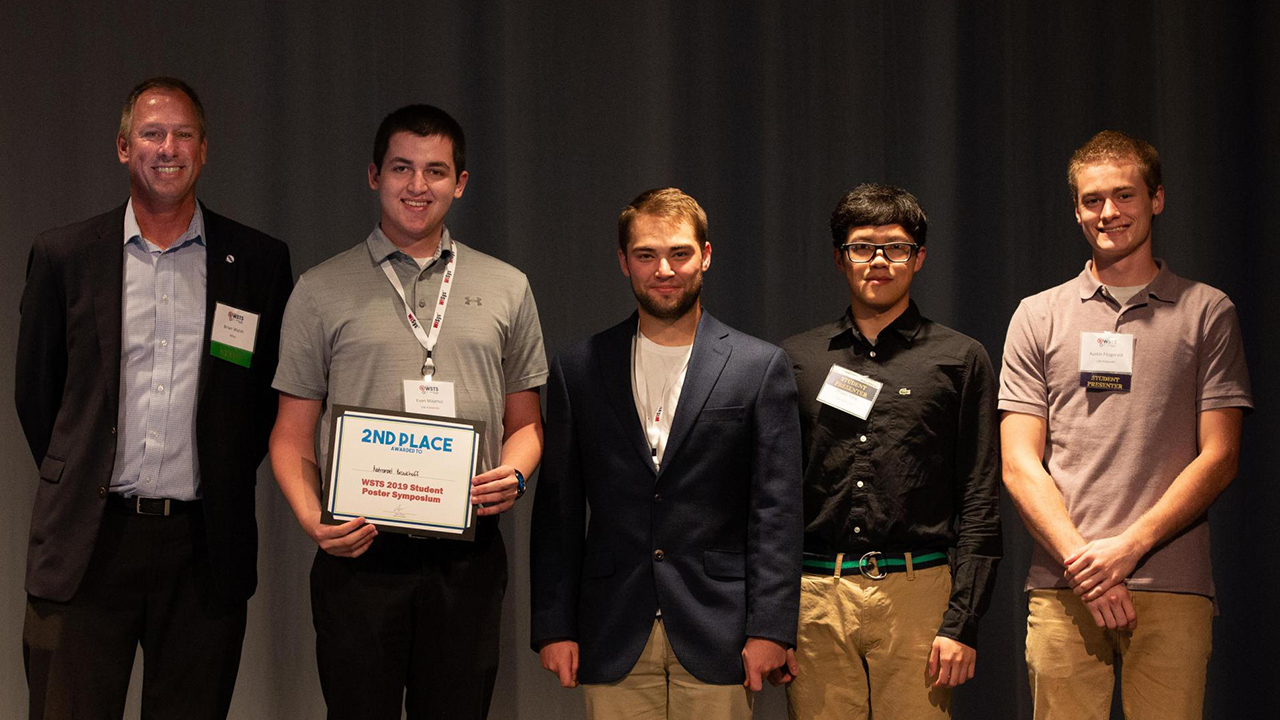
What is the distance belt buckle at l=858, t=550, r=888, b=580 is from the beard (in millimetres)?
768

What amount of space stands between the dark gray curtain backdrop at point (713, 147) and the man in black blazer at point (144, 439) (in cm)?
104

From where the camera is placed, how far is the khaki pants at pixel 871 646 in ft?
9.09

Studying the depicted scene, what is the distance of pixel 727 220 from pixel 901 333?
1275mm

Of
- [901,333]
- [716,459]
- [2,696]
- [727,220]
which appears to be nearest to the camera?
[716,459]

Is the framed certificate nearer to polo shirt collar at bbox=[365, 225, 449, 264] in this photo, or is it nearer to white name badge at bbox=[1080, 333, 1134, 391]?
polo shirt collar at bbox=[365, 225, 449, 264]

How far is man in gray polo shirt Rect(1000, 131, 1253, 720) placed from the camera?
2.83 metres

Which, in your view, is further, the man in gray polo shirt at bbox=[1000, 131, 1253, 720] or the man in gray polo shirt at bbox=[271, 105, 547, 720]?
the man in gray polo shirt at bbox=[1000, 131, 1253, 720]

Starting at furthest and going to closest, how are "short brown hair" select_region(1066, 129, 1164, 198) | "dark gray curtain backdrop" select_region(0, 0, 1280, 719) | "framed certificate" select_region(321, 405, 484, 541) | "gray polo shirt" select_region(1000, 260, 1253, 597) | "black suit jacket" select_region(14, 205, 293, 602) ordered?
"dark gray curtain backdrop" select_region(0, 0, 1280, 719) < "short brown hair" select_region(1066, 129, 1164, 198) < "gray polo shirt" select_region(1000, 260, 1253, 597) < "black suit jacket" select_region(14, 205, 293, 602) < "framed certificate" select_region(321, 405, 484, 541)

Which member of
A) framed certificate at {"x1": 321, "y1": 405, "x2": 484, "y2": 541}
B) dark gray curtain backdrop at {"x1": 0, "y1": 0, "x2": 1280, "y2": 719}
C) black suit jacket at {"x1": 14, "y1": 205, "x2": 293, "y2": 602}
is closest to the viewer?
framed certificate at {"x1": 321, "y1": 405, "x2": 484, "y2": 541}

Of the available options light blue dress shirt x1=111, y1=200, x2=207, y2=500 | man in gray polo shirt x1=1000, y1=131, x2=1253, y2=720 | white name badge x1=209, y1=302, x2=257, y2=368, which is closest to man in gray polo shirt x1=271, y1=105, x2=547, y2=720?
white name badge x1=209, y1=302, x2=257, y2=368

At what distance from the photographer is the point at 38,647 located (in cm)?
277

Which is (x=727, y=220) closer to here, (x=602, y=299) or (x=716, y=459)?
(x=602, y=299)

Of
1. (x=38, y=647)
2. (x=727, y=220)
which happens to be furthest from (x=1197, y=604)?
(x=38, y=647)

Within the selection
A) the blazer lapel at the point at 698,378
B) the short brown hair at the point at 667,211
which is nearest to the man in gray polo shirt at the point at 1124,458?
the blazer lapel at the point at 698,378
